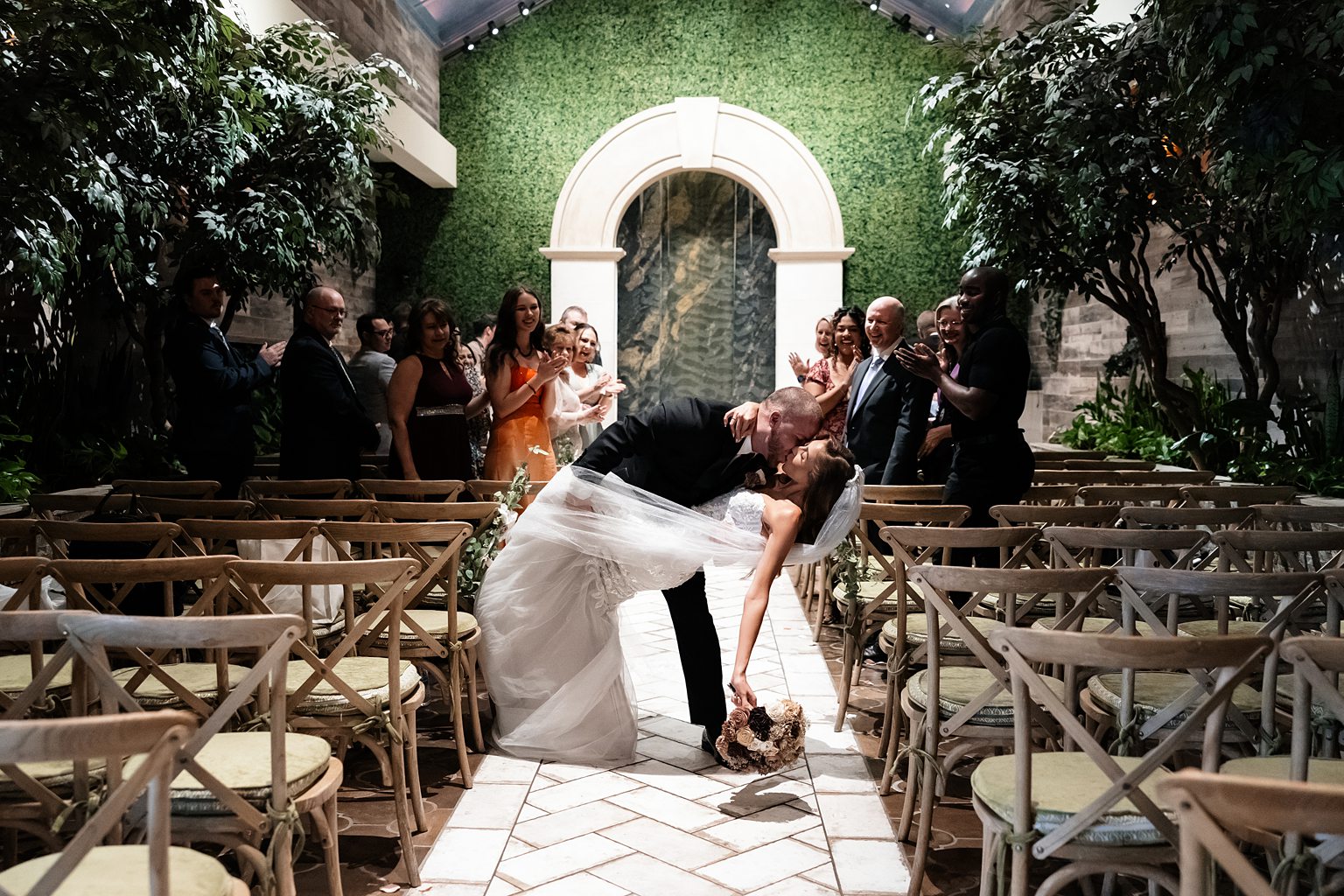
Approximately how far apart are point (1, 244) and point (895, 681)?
128 inches

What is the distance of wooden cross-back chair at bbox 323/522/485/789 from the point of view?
339 centimetres

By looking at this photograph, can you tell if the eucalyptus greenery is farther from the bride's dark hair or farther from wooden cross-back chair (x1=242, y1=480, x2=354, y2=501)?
the bride's dark hair

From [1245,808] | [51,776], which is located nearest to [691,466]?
[51,776]

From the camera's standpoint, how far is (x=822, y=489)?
142 inches

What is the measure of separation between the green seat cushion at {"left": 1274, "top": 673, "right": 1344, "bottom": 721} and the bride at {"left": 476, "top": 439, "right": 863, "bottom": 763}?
1289 millimetres

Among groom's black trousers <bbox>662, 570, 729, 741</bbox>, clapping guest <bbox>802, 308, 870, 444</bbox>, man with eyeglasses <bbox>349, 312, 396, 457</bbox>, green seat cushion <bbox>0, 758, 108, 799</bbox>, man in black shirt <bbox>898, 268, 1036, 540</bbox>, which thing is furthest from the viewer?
man with eyeglasses <bbox>349, 312, 396, 457</bbox>

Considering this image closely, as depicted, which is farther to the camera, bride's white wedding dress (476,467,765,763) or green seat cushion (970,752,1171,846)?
bride's white wedding dress (476,467,765,763)

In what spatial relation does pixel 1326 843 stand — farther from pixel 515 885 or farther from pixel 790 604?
pixel 790 604

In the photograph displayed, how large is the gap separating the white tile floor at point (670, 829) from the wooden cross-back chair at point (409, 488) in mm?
867

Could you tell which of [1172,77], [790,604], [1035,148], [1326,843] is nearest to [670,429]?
[1326,843]

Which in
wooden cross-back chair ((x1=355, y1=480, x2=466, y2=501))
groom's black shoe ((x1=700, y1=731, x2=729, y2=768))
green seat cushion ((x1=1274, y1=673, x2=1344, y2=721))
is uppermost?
wooden cross-back chair ((x1=355, y1=480, x2=466, y2=501))

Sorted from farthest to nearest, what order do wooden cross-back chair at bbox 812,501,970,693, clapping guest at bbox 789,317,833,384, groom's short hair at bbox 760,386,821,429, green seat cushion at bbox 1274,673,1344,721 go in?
1. clapping guest at bbox 789,317,833,384
2. wooden cross-back chair at bbox 812,501,970,693
3. groom's short hair at bbox 760,386,821,429
4. green seat cushion at bbox 1274,673,1344,721

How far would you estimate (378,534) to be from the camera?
3.36 metres

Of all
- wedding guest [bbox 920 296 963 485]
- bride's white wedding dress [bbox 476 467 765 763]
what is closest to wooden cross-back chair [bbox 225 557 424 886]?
bride's white wedding dress [bbox 476 467 765 763]
